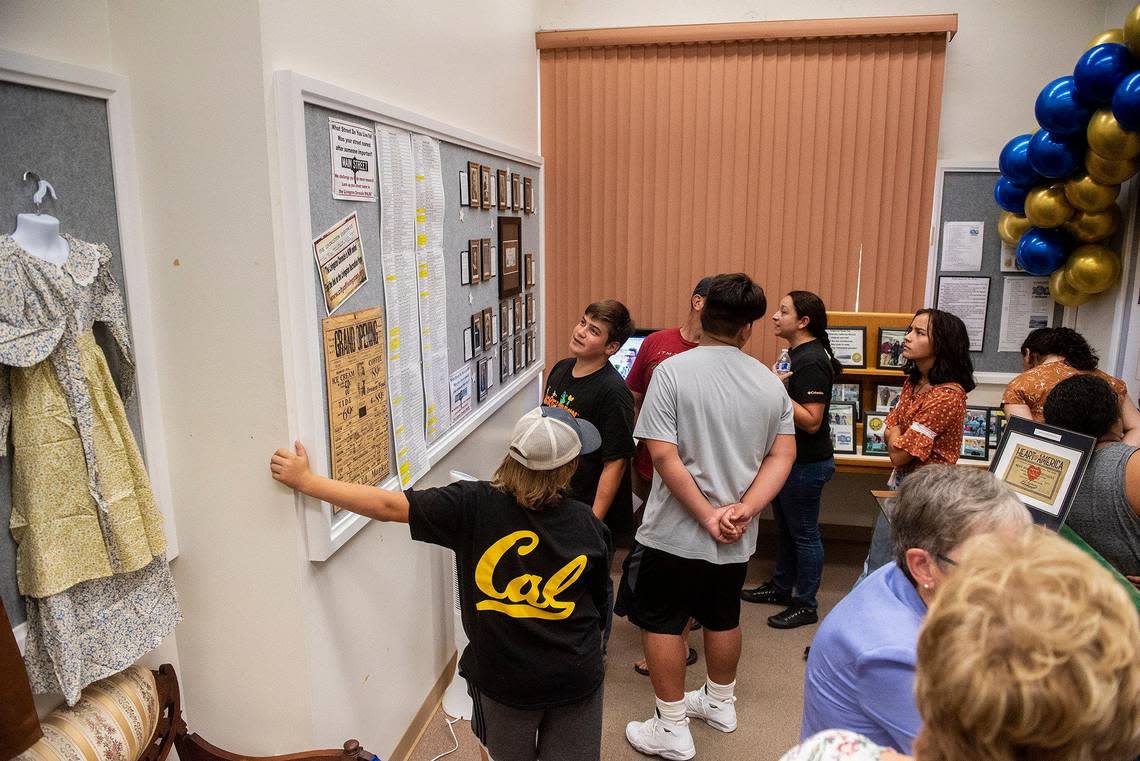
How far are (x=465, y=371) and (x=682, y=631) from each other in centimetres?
114

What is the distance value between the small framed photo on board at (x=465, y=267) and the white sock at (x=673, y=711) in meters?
1.52

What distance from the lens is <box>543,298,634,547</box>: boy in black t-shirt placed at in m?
2.55

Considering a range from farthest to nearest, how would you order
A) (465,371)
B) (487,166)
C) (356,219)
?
(487,166), (465,371), (356,219)

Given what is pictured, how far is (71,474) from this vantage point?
4.20ft

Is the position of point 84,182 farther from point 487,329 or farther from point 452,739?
point 452,739

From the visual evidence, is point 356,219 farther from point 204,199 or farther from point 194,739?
point 194,739

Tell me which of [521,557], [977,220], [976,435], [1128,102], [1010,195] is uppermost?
[1128,102]

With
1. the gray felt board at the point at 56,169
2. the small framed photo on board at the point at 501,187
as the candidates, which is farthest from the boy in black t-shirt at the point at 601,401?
the gray felt board at the point at 56,169

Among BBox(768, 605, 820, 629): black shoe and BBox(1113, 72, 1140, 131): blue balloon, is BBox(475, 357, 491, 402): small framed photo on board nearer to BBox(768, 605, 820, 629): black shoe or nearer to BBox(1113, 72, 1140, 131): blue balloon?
BBox(768, 605, 820, 629): black shoe

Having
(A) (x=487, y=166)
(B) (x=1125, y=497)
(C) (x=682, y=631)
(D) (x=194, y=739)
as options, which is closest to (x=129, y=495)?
(D) (x=194, y=739)

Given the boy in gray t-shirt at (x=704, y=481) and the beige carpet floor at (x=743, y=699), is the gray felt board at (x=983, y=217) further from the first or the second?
the boy in gray t-shirt at (x=704, y=481)

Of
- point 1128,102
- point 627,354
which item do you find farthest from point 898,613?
point 627,354

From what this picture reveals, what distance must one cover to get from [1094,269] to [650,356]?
196 centimetres

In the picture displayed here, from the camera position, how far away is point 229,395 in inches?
62.8
